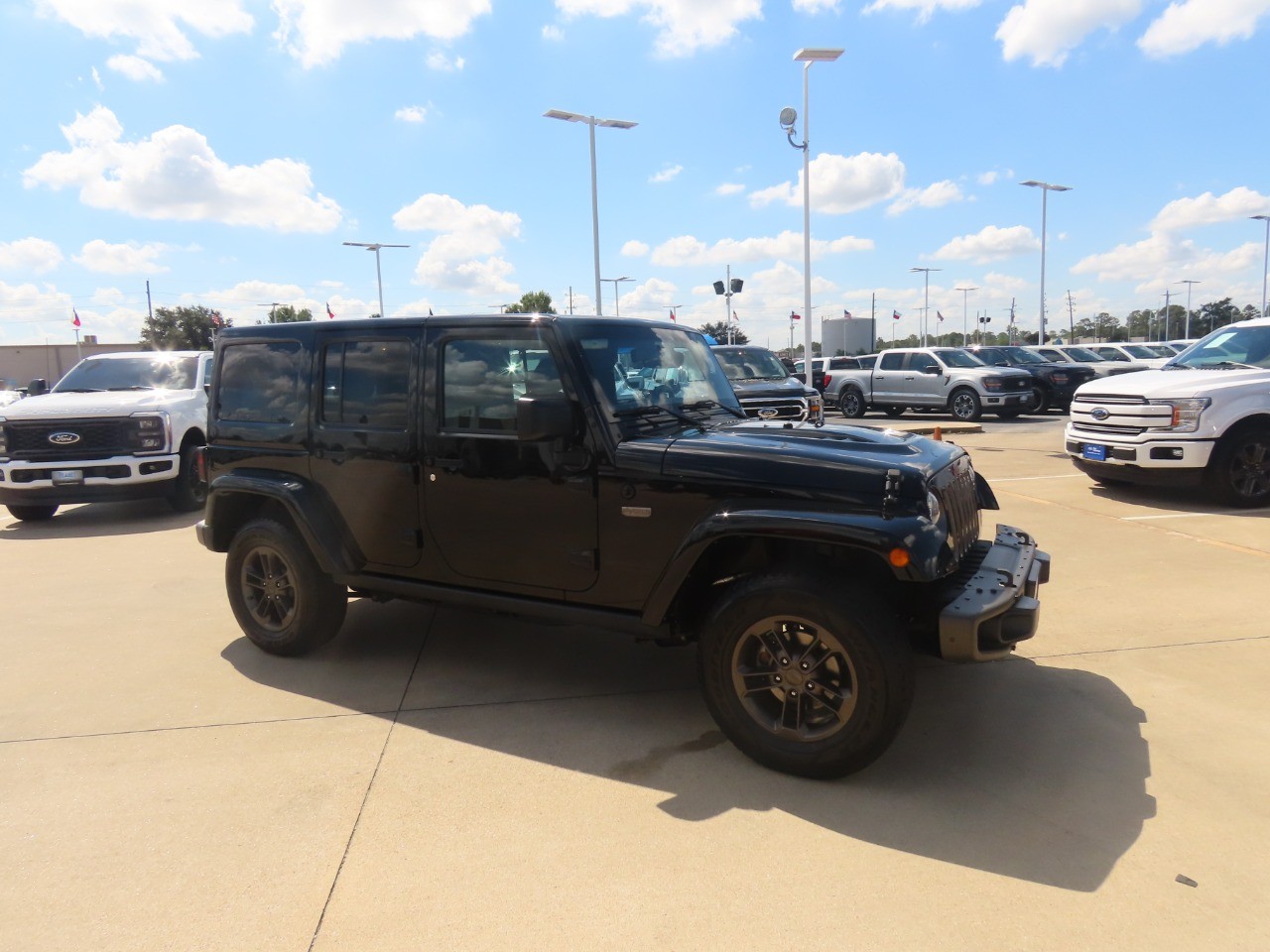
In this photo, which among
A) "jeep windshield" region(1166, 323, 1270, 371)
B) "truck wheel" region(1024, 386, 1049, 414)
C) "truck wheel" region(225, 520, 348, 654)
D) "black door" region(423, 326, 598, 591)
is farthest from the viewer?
"truck wheel" region(1024, 386, 1049, 414)

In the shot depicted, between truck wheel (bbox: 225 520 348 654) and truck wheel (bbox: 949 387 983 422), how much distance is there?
686 inches

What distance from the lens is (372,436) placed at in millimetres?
4301

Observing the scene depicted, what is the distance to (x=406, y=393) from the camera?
4230 millimetres

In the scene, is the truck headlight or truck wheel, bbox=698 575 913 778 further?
the truck headlight

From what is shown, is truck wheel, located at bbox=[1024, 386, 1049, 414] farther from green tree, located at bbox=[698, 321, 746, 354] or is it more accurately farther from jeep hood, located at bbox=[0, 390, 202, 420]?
green tree, located at bbox=[698, 321, 746, 354]

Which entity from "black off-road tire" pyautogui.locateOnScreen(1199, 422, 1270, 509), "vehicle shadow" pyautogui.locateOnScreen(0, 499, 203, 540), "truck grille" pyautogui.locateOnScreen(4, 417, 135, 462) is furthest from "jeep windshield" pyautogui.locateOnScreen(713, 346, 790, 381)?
"truck grille" pyautogui.locateOnScreen(4, 417, 135, 462)

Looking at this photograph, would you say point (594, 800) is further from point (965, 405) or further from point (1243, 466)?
point (965, 405)

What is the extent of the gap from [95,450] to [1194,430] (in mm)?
11206

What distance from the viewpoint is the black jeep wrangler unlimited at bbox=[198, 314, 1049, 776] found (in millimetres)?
3211

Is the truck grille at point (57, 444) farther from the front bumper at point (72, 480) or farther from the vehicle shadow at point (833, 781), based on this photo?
the vehicle shadow at point (833, 781)

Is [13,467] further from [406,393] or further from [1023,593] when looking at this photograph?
[1023,593]

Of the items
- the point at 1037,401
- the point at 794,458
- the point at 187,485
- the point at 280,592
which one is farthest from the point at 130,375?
the point at 1037,401

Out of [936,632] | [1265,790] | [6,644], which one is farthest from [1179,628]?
[6,644]

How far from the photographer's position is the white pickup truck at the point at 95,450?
29.7ft
